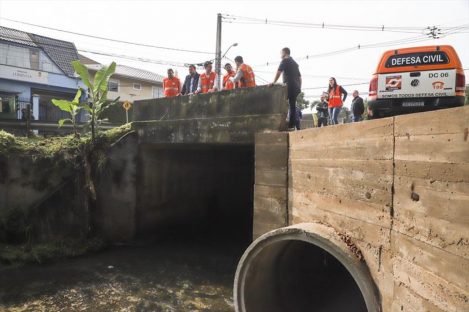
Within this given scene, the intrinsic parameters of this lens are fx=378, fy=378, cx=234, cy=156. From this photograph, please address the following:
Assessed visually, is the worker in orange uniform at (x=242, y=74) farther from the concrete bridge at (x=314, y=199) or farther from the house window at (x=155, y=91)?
the house window at (x=155, y=91)

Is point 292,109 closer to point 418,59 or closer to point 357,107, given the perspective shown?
point 418,59

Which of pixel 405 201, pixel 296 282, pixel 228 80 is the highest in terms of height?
pixel 228 80

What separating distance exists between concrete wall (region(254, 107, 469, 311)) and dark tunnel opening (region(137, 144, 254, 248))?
6.58m

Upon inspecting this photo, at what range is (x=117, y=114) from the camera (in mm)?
27500

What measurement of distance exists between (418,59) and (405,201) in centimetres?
479

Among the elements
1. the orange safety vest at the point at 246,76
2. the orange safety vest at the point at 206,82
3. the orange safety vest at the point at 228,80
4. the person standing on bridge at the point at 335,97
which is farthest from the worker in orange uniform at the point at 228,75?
the person standing on bridge at the point at 335,97

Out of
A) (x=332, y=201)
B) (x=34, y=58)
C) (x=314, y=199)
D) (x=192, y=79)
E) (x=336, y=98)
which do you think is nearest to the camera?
(x=332, y=201)

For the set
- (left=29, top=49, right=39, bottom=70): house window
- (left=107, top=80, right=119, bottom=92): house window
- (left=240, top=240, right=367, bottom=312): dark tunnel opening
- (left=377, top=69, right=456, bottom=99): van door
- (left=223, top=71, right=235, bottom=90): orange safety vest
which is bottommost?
(left=240, top=240, right=367, bottom=312): dark tunnel opening

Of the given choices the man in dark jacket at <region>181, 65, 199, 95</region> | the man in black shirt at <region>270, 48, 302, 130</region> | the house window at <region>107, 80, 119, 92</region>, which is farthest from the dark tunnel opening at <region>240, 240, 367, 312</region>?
the house window at <region>107, 80, 119, 92</region>

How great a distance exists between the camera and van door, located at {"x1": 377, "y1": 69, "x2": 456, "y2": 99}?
275 inches

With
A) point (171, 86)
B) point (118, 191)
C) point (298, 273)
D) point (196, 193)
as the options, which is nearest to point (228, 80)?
point (171, 86)

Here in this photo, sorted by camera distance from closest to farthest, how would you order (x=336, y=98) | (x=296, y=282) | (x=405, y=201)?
(x=405, y=201) < (x=296, y=282) < (x=336, y=98)

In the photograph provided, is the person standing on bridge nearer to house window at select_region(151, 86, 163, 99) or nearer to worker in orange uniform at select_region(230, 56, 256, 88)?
worker in orange uniform at select_region(230, 56, 256, 88)

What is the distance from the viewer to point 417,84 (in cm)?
722
